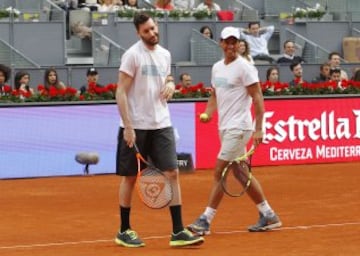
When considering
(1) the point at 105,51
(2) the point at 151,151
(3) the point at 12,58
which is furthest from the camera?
(1) the point at 105,51

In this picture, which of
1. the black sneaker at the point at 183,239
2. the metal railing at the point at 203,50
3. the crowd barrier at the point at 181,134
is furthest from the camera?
the metal railing at the point at 203,50

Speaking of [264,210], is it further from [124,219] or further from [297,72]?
[297,72]

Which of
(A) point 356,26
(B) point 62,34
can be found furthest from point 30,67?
(A) point 356,26

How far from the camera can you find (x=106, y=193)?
16141 millimetres

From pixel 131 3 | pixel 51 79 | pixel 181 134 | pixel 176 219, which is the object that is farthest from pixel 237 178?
pixel 131 3

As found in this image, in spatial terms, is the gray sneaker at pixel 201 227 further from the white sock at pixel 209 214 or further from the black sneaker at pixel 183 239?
the black sneaker at pixel 183 239

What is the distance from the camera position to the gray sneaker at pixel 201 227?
38.1ft

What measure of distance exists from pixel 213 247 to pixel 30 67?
38.1 feet

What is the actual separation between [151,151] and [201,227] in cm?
117

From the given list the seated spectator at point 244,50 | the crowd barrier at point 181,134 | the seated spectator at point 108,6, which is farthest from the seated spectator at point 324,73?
the seated spectator at point 244,50

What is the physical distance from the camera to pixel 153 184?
10.7 m

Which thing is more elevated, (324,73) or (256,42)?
(256,42)

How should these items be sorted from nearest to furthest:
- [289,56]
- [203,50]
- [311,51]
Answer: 1. [203,50]
2. [289,56]
3. [311,51]

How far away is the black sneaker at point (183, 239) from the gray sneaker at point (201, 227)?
806 millimetres
